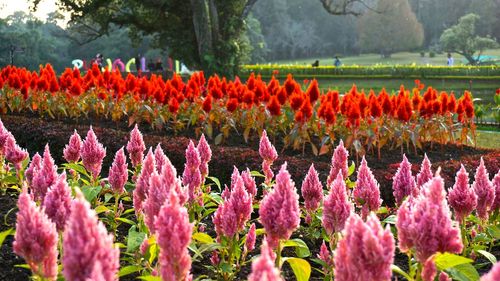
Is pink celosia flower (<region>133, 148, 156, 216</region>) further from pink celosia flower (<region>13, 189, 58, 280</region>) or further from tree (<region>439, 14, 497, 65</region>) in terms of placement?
tree (<region>439, 14, 497, 65</region>)

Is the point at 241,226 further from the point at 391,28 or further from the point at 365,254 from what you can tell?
the point at 391,28

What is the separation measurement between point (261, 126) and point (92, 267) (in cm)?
760

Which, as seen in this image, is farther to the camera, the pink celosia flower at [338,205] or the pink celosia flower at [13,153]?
the pink celosia flower at [13,153]

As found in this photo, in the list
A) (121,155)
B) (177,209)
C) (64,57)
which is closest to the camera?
(177,209)

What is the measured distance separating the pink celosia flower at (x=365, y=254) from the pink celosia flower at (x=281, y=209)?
24.5 inches

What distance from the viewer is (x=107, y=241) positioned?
195 centimetres

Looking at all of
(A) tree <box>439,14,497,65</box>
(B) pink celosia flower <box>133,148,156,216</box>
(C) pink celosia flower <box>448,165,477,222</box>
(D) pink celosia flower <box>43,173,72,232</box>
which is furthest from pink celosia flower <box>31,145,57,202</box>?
(A) tree <box>439,14,497,65</box>

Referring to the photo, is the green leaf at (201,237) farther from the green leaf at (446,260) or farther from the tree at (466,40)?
the tree at (466,40)

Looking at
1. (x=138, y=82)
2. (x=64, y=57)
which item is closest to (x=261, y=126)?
(x=138, y=82)

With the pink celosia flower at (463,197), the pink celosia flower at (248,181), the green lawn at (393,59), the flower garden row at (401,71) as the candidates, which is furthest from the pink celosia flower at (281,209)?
the green lawn at (393,59)

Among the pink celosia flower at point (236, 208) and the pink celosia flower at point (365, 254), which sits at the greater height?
the pink celosia flower at point (365, 254)

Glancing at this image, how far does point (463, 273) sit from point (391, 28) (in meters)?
61.3

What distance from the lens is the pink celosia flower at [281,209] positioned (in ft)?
8.73

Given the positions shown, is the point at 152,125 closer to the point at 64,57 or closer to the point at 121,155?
the point at 121,155
